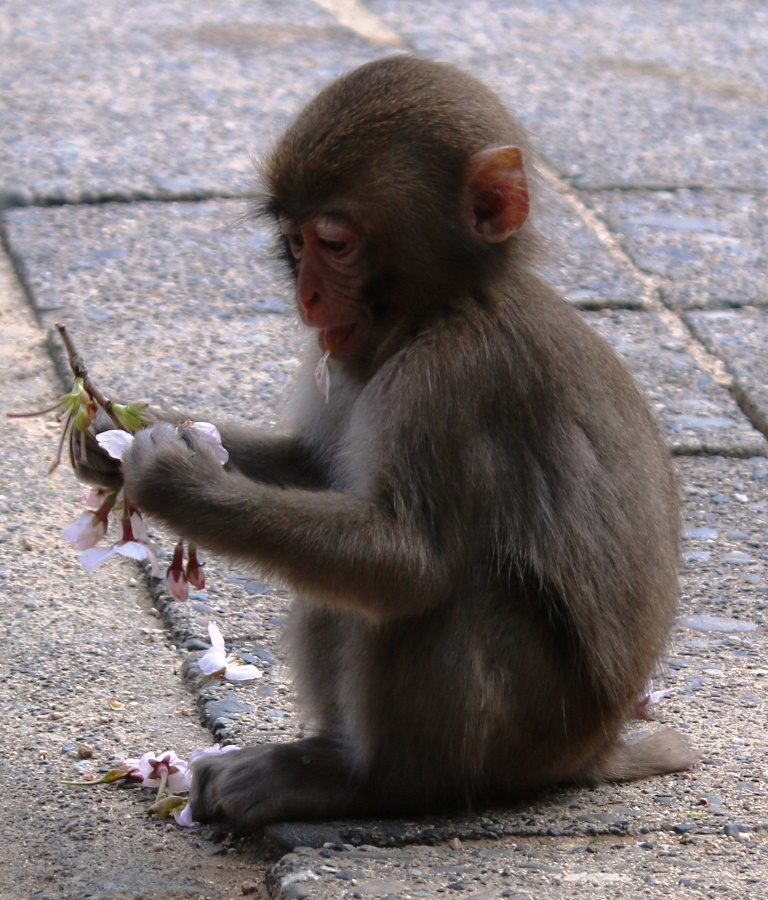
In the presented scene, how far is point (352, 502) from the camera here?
2928mm

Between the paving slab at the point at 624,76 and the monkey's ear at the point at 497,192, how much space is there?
3.63 meters

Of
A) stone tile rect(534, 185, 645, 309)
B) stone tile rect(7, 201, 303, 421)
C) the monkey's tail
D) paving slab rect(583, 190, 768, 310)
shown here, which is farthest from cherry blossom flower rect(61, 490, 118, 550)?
paving slab rect(583, 190, 768, 310)

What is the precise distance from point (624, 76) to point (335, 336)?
18.1ft

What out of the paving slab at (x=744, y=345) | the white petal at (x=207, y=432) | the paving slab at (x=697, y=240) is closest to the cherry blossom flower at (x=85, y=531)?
the white petal at (x=207, y=432)

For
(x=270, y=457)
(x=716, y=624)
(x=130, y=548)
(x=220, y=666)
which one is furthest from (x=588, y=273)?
(x=130, y=548)

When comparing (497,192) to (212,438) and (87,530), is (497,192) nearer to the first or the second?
(212,438)

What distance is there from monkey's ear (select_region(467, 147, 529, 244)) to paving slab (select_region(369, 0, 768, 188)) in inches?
143

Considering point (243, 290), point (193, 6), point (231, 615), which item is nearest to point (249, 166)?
point (243, 290)

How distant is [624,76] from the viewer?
322 inches

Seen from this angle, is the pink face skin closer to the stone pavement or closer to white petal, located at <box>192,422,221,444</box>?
white petal, located at <box>192,422,221,444</box>

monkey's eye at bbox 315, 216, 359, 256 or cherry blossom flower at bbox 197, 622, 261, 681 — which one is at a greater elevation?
monkey's eye at bbox 315, 216, 359, 256

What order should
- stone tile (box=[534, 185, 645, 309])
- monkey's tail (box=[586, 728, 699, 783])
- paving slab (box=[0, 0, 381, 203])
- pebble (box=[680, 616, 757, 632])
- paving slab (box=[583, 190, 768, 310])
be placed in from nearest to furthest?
monkey's tail (box=[586, 728, 699, 783]) → pebble (box=[680, 616, 757, 632]) → stone tile (box=[534, 185, 645, 309]) → paving slab (box=[583, 190, 768, 310]) → paving slab (box=[0, 0, 381, 203])

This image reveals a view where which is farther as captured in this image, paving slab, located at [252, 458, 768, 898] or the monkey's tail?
the monkey's tail

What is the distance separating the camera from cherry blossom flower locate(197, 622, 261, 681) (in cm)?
349
